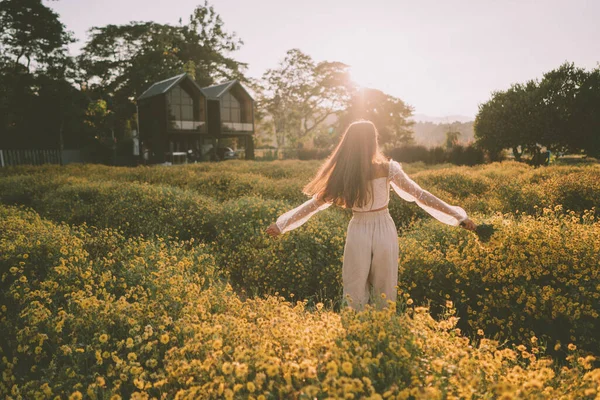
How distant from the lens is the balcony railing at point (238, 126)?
123 feet

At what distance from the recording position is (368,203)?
13.0 ft

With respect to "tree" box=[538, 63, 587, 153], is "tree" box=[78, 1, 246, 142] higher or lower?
higher

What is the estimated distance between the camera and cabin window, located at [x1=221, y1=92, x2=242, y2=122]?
37.2 metres

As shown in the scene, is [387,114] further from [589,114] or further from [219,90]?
[589,114]

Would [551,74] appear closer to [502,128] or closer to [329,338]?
[502,128]

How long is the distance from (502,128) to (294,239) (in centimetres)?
2505

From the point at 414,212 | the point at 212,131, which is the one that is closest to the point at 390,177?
the point at 414,212

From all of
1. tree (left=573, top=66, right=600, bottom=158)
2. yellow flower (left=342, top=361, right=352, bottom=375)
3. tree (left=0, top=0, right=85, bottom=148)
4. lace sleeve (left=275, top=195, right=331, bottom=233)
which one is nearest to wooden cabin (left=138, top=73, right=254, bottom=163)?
tree (left=0, top=0, right=85, bottom=148)

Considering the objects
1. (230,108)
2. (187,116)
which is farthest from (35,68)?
(230,108)

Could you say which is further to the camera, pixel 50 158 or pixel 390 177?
pixel 50 158

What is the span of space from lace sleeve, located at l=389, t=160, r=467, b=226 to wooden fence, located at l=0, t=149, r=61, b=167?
3403 centimetres

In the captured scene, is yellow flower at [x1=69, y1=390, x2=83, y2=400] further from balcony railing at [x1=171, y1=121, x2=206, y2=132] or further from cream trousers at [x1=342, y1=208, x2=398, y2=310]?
balcony railing at [x1=171, y1=121, x2=206, y2=132]

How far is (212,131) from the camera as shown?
123 feet

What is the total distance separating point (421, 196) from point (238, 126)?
Answer: 35874mm
